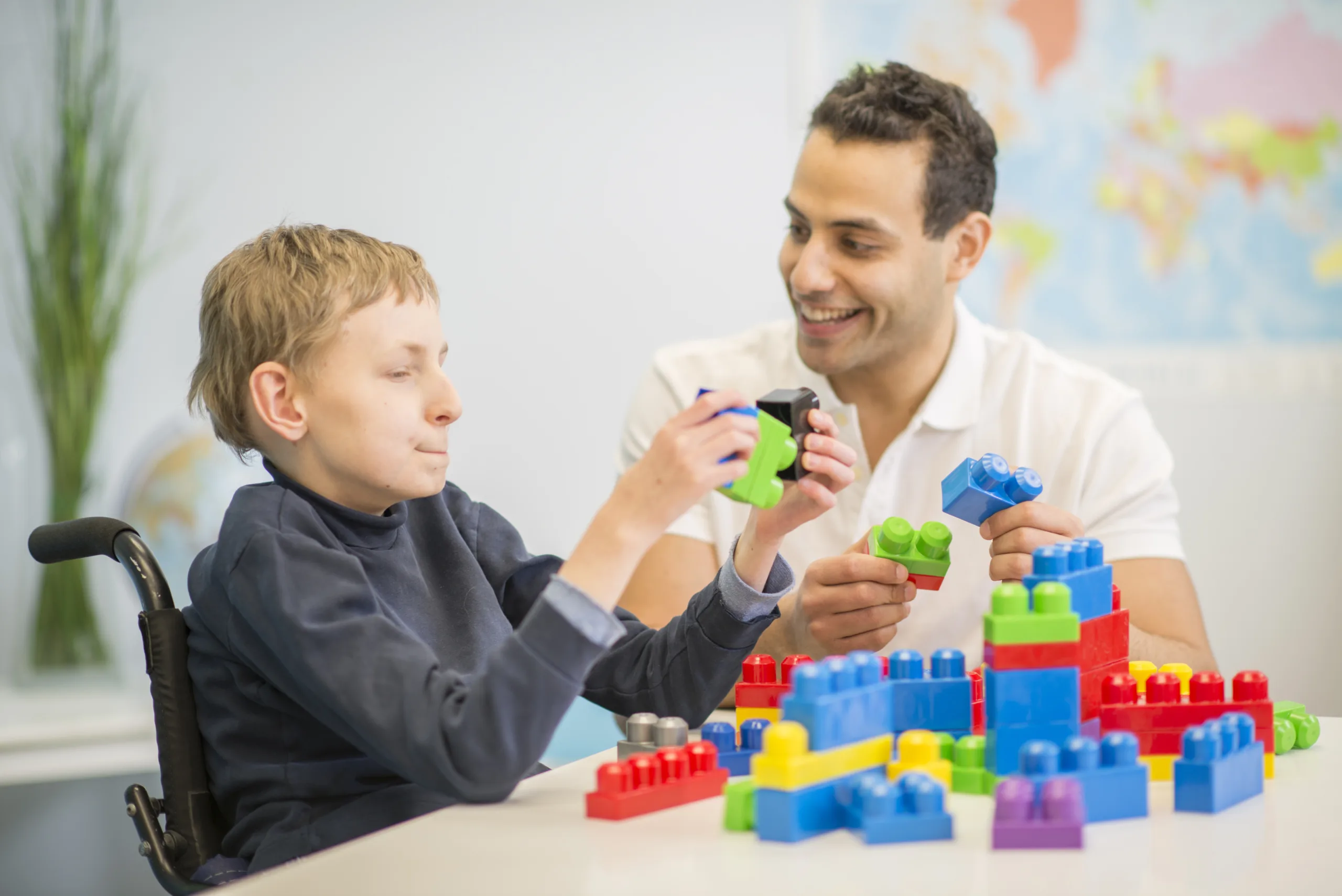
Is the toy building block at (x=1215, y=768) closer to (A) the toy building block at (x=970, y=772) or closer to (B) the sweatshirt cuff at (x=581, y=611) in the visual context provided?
(A) the toy building block at (x=970, y=772)

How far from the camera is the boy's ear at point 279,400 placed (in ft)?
3.51

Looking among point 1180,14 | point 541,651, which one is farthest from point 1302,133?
point 541,651

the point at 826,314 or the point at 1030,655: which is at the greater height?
the point at 826,314

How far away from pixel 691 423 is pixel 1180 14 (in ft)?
6.74

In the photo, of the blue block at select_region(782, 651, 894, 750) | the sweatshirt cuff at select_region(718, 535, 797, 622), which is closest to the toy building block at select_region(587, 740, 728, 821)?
the blue block at select_region(782, 651, 894, 750)

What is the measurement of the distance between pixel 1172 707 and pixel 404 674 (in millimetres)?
567

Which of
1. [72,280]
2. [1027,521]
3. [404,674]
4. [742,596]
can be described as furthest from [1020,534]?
[72,280]

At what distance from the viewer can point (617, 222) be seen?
272 centimetres

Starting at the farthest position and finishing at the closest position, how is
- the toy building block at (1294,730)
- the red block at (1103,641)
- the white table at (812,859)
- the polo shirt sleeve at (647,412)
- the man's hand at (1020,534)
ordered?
the polo shirt sleeve at (647,412)
the man's hand at (1020,534)
the toy building block at (1294,730)
the red block at (1103,641)
the white table at (812,859)

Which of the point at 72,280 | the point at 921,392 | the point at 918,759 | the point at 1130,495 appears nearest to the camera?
the point at 918,759

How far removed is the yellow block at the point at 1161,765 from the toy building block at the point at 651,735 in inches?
13.3

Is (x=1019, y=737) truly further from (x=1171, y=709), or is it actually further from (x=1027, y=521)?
(x=1027, y=521)

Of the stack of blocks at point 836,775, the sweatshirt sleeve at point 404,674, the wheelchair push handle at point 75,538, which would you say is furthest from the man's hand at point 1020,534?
the wheelchair push handle at point 75,538

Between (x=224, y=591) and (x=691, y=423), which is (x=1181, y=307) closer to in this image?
(x=691, y=423)
